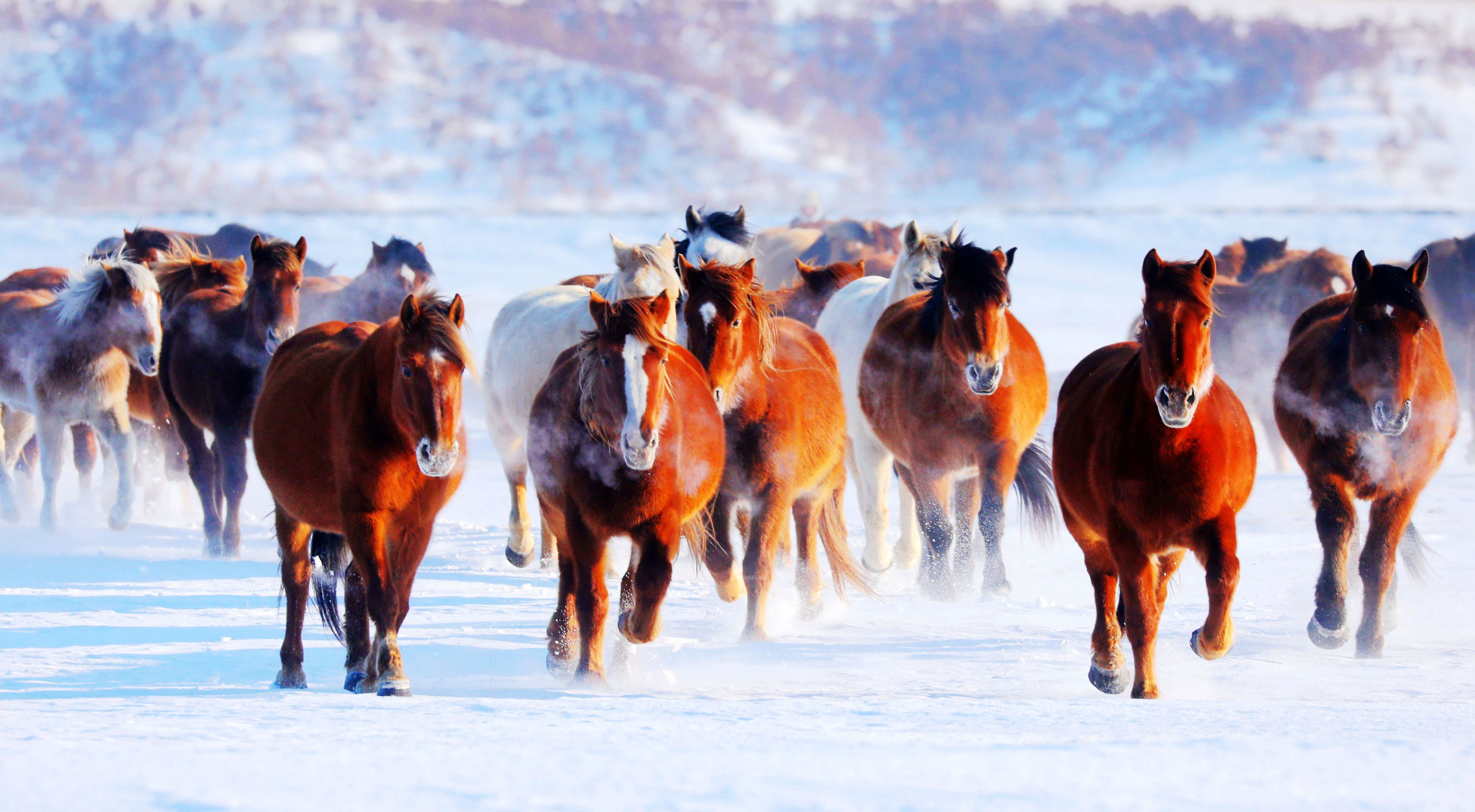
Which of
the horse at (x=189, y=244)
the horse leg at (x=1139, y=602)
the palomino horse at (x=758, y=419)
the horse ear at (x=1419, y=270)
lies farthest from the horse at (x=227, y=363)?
the horse ear at (x=1419, y=270)

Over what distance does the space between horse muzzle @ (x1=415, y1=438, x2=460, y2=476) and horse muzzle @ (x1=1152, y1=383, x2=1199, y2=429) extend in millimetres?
1930

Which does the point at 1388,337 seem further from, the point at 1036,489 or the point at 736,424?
the point at 1036,489

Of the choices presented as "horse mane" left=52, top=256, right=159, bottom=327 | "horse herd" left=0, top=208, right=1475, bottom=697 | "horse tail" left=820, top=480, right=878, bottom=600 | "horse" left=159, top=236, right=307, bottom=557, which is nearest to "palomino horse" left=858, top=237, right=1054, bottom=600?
"horse herd" left=0, top=208, right=1475, bottom=697

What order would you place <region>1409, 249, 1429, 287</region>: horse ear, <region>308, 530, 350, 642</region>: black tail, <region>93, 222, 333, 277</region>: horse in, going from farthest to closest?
<region>93, 222, 333, 277</region>: horse
<region>1409, 249, 1429, 287</region>: horse ear
<region>308, 530, 350, 642</region>: black tail

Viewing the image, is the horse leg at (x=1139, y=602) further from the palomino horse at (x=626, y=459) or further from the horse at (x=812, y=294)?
the horse at (x=812, y=294)

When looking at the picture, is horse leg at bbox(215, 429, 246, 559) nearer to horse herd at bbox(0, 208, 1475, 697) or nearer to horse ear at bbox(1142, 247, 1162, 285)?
horse herd at bbox(0, 208, 1475, 697)

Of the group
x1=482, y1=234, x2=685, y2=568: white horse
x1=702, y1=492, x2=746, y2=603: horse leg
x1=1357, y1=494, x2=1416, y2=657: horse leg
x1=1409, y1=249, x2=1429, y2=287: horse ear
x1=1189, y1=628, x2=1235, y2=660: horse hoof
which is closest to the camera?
x1=1189, y1=628, x2=1235, y2=660: horse hoof

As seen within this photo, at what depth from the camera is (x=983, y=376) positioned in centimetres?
594

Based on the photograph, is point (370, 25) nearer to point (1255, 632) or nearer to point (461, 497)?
point (461, 497)

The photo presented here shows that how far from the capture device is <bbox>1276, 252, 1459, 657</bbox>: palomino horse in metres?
5.25

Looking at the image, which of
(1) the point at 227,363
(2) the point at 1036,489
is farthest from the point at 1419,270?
(1) the point at 227,363

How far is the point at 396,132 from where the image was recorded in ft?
210

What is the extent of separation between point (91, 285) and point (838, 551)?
4599mm

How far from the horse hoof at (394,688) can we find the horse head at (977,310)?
2.59m
